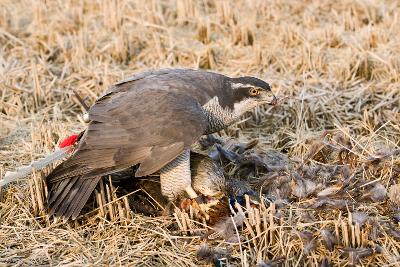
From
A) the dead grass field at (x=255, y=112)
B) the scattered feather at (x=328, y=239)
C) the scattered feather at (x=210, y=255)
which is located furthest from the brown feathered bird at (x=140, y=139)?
the scattered feather at (x=328, y=239)

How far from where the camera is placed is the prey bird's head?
502cm

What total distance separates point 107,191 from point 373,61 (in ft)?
12.1

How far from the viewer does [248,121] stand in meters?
6.23

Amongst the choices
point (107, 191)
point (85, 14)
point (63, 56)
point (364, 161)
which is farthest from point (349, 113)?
point (85, 14)

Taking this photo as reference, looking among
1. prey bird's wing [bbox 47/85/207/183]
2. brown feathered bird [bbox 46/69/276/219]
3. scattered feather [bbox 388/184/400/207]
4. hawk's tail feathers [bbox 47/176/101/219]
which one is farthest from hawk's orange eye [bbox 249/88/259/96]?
hawk's tail feathers [bbox 47/176/101/219]

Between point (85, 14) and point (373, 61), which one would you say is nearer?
point (373, 61)

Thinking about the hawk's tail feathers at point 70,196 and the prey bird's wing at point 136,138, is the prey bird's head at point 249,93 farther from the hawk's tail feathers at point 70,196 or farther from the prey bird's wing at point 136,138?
the hawk's tail feathers at point 70,196

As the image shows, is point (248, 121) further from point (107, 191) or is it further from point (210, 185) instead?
point (107, 191)

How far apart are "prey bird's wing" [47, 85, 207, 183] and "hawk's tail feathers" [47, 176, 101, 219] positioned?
7 cm

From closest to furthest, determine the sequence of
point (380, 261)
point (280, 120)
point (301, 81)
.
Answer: point (380, 261)
point (280, 120)
point (301, 81)

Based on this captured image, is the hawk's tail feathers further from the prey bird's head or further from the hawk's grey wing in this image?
the prey bird's head

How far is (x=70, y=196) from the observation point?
14.7 ft

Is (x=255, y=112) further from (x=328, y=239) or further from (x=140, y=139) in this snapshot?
(x=328, y=239)

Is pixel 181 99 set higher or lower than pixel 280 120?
higher
